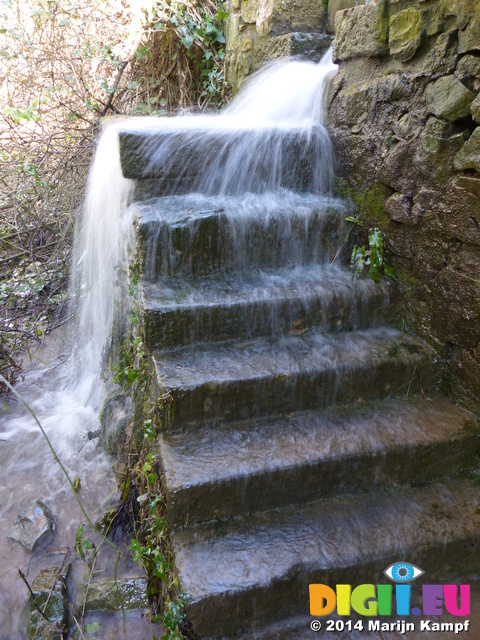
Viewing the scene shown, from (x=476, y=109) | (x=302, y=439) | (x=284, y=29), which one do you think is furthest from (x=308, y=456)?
(x=284, y=29)

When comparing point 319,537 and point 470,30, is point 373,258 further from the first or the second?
point 319,537

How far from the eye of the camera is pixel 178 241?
2.57 meters

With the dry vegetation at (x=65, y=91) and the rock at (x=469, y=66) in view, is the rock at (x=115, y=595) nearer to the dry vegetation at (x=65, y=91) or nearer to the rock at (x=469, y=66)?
the rock at (x=469, y=66)

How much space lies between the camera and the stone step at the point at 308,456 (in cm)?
200

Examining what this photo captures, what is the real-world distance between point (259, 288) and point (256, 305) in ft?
0.52

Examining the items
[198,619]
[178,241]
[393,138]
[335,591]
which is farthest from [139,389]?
[393,138]

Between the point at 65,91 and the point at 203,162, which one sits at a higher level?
the point at 65,91

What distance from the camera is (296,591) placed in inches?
73.5

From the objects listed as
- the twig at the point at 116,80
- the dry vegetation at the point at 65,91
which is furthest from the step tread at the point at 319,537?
the twig at the point at 116,80

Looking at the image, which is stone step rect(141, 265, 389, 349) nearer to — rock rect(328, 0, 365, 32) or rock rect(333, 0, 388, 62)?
rock rect(333, 0, 388, 62)

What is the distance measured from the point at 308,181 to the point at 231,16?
274cm

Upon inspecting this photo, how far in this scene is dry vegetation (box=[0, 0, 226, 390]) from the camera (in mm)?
4891

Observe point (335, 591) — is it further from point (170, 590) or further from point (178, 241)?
point (178, 241)

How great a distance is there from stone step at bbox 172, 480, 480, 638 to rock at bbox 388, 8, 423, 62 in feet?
7.43
